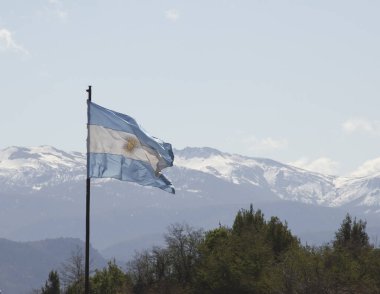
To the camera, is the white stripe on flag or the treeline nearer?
the white stripe on flag

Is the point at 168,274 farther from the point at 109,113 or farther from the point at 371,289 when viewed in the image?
the point at 109,113

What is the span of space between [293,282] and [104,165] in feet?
140

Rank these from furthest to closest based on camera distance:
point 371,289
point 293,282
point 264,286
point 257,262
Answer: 1. point 257,262
2. point 264,286
3. point 371,289
4. point 293,282

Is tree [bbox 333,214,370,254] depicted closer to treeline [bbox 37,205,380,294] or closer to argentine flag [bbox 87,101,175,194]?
treeline [bbox 37,205,380,294]

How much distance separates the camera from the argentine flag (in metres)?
34.0

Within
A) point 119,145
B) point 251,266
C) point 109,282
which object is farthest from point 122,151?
point 109,282

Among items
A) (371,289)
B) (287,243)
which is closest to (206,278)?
(287,243)

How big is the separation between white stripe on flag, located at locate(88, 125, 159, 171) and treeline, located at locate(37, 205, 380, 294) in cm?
3882

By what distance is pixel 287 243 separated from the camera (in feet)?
366

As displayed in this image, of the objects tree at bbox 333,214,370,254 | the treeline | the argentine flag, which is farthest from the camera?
tree at bbox 333,214,370,254

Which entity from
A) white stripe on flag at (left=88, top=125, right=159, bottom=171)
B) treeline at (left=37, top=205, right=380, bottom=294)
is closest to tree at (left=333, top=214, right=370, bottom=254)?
treeline at (left=37, top=205, right=380, bottom=294)

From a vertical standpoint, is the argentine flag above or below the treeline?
above

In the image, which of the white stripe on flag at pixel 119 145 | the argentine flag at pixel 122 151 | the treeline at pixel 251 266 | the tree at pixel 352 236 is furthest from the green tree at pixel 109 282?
the white stripe on flag at pixel 119 145

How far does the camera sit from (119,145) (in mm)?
34531
